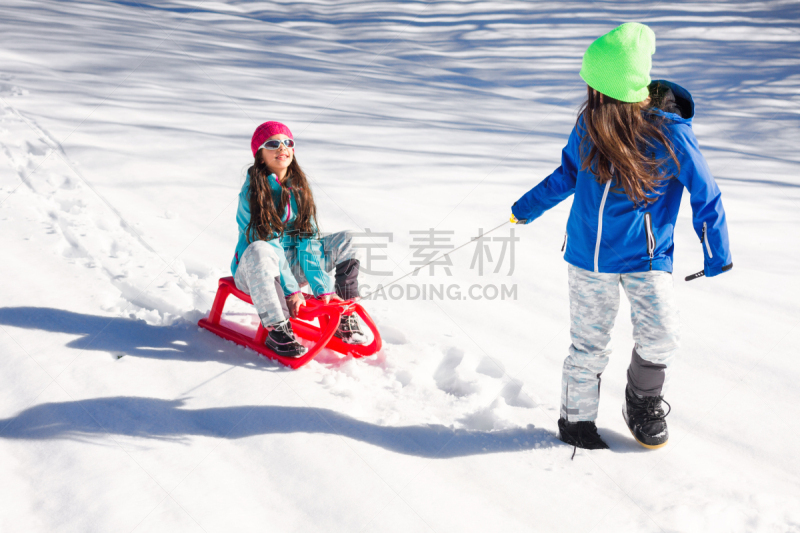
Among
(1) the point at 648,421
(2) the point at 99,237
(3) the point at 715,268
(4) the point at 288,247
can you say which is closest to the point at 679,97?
(3) the point at 715,268

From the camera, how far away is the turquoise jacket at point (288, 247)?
85.5 inches

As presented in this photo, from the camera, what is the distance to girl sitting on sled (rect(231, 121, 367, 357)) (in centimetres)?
209

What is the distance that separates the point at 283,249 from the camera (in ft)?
7.39

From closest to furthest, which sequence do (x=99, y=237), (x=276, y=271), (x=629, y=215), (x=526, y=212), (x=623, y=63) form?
(x=623, y=63) < (x=629, y=215) < (x=526, y=212) < (x=276, y=271) < (x=99, y=237)

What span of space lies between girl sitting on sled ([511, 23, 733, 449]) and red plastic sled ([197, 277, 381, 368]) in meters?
0.80

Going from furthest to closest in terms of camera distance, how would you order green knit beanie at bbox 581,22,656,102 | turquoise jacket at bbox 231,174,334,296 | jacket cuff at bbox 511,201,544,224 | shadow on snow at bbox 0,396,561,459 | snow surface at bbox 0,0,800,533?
turquoise jacket at bbox 231,174,334,296 → jacket cuff at bbox 511,201,544,224 → shadow on snow at bbox 0,396,561,459 → snow surface at bbox 0,0,800,533 → green knit beanie at bbox 581,22,656,102

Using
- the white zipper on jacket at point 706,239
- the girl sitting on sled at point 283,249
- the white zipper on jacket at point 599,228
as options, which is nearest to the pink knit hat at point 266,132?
the girl sitting on sled at point 283,249

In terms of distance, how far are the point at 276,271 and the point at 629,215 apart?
1.28m

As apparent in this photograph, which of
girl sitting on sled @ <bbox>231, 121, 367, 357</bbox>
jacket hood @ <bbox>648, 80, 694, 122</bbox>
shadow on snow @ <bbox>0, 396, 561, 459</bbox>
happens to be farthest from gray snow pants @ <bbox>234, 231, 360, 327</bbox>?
jacket hood @ <bbox>648, 80, 694, 122</bbox>

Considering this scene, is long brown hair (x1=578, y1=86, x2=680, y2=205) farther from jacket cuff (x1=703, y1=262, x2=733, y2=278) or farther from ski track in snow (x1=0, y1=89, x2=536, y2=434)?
ski track in snow (x1=0, y1=89, x2=536, y2=434)

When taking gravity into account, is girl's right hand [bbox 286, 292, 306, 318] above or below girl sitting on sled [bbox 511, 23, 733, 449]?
below

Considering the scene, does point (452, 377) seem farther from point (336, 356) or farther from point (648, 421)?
point (648, 421)

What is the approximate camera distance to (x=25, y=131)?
396 cm

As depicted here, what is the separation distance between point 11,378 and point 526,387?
1.88 m
